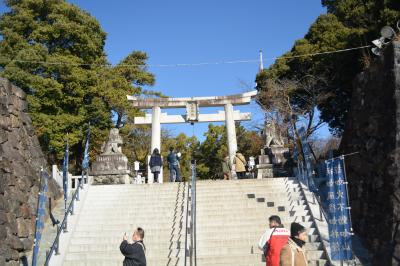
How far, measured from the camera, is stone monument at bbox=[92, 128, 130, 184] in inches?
544

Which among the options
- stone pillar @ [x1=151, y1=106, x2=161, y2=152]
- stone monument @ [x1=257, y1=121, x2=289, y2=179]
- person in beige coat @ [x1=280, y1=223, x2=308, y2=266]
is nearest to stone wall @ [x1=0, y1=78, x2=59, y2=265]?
person in beige coat @ [x1=280, y1=223, x2=308, y2=266]

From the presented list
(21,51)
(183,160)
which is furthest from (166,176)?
(21,51)

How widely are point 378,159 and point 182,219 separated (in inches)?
179

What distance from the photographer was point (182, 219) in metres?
9.95

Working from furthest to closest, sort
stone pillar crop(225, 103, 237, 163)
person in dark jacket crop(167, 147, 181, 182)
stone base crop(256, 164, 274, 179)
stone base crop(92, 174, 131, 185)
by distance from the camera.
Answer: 1. stone pillar crop(225, 103, 237, 163)
2. person in dark jacket crop(167, 147, 181, 182)
3. stone base crop(256, 164, 274, 179)
4. stone base crop(92, 174, 131, 185)

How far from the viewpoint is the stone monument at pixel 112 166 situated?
13828 mm

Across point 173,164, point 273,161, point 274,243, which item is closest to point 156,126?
point 173,164

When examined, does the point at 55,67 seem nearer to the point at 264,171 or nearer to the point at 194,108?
the point at 194,108

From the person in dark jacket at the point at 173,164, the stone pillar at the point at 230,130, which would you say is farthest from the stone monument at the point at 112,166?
the stone pillar at the point at 230,130

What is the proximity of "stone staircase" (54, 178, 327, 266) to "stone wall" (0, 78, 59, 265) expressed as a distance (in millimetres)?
1026

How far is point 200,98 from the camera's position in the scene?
21.2 m

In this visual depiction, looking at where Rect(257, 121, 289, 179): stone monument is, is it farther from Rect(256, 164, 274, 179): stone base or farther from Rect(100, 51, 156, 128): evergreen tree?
Rect(100, 51, 156, 128): evergreen tree

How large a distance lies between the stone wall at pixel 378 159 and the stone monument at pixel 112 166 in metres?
7.04

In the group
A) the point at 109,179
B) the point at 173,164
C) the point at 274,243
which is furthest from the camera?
the point at 173,164
